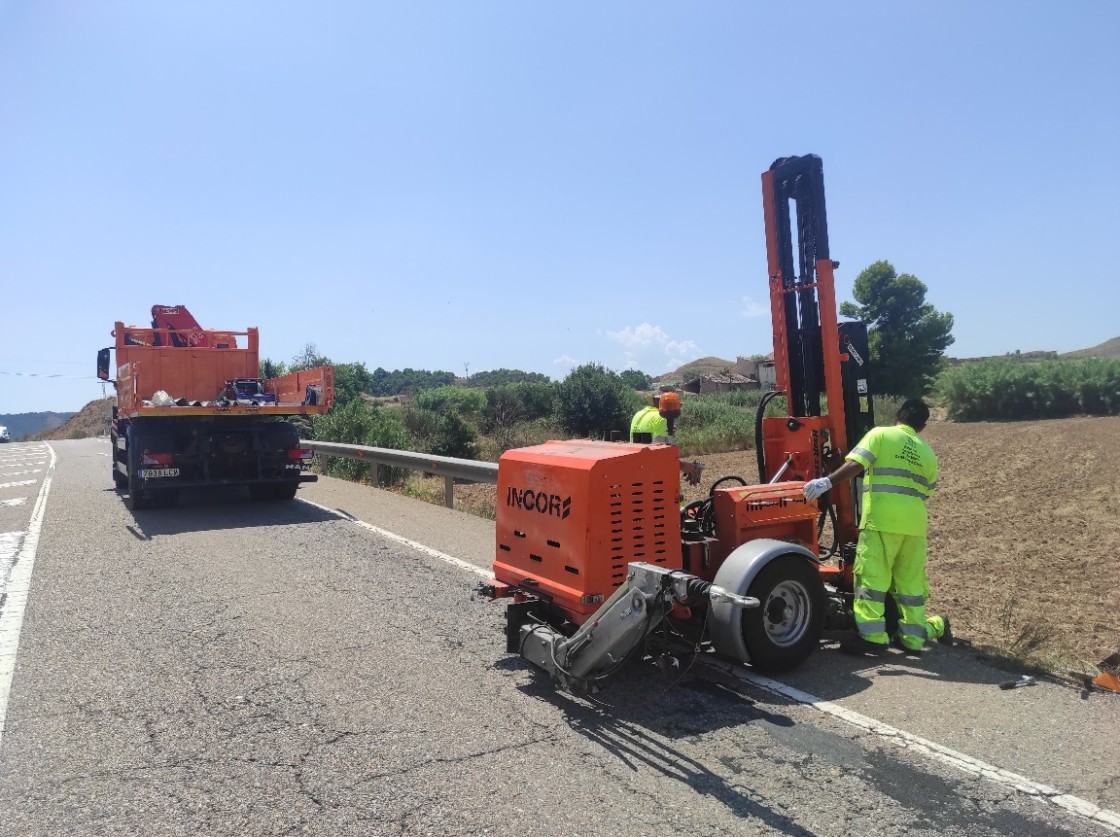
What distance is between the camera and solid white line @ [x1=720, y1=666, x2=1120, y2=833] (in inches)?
133

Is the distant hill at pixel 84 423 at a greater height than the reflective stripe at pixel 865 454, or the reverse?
the distant hill at pixel 84 423

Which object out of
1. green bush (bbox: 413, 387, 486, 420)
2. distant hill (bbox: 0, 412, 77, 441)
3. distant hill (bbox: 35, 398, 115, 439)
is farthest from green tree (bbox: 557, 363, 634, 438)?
distant hill (bbox: 0, 412, 77, 441)

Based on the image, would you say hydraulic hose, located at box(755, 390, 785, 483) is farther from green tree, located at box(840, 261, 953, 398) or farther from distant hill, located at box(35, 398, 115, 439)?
distant hill, located at box(35, 398, 115, 439)

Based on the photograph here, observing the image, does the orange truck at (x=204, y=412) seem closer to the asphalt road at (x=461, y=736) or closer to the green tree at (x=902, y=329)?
the asphalt road at (x=461, y=736)

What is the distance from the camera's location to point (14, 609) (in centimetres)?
677

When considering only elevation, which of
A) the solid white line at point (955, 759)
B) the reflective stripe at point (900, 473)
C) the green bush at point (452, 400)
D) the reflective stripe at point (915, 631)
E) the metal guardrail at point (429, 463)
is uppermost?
the green bush at point (452, 400)

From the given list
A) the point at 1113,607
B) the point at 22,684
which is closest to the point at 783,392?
the point at 1113,607

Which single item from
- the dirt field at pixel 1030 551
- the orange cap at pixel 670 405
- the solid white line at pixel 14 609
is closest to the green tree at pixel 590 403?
the dirt field at pixel 1030 551

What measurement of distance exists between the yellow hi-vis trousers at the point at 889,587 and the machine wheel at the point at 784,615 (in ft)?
1.53

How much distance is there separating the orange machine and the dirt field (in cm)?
161

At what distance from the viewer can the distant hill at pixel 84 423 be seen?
227ft

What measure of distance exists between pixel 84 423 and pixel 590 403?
5949 centimetres

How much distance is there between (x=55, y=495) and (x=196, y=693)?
12.0 metres

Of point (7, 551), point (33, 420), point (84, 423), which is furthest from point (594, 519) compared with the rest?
point (33, 420)
